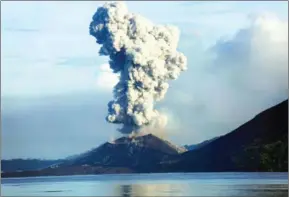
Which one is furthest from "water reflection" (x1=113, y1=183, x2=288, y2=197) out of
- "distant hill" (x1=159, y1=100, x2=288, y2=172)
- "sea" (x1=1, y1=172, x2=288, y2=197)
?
"distant hill" (x1=159, y1=100, x2=288, y2=172)

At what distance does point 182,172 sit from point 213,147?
282 centimetres

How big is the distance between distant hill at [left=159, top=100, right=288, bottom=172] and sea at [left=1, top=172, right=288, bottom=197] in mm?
498

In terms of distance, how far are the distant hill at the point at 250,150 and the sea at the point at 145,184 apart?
0.50 metres

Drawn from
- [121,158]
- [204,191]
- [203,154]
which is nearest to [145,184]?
[121,158]

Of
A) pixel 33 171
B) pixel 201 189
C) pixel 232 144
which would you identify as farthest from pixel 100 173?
pixel 232 144

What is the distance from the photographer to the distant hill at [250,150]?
805 inches

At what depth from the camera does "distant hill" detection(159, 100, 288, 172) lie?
20.4 meters

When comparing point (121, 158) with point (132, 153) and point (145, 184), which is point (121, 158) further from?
point (145, 184)

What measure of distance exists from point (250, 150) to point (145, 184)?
4306 millimetres

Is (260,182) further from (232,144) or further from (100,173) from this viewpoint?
(100,173)

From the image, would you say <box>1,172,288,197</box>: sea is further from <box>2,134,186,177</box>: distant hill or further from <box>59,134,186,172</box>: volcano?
<box>59,134,186,172</box>: volcano

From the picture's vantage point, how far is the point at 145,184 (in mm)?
21219

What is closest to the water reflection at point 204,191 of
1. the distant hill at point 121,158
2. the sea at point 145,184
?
the sea at point 145,184

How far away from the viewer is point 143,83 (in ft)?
71.3
